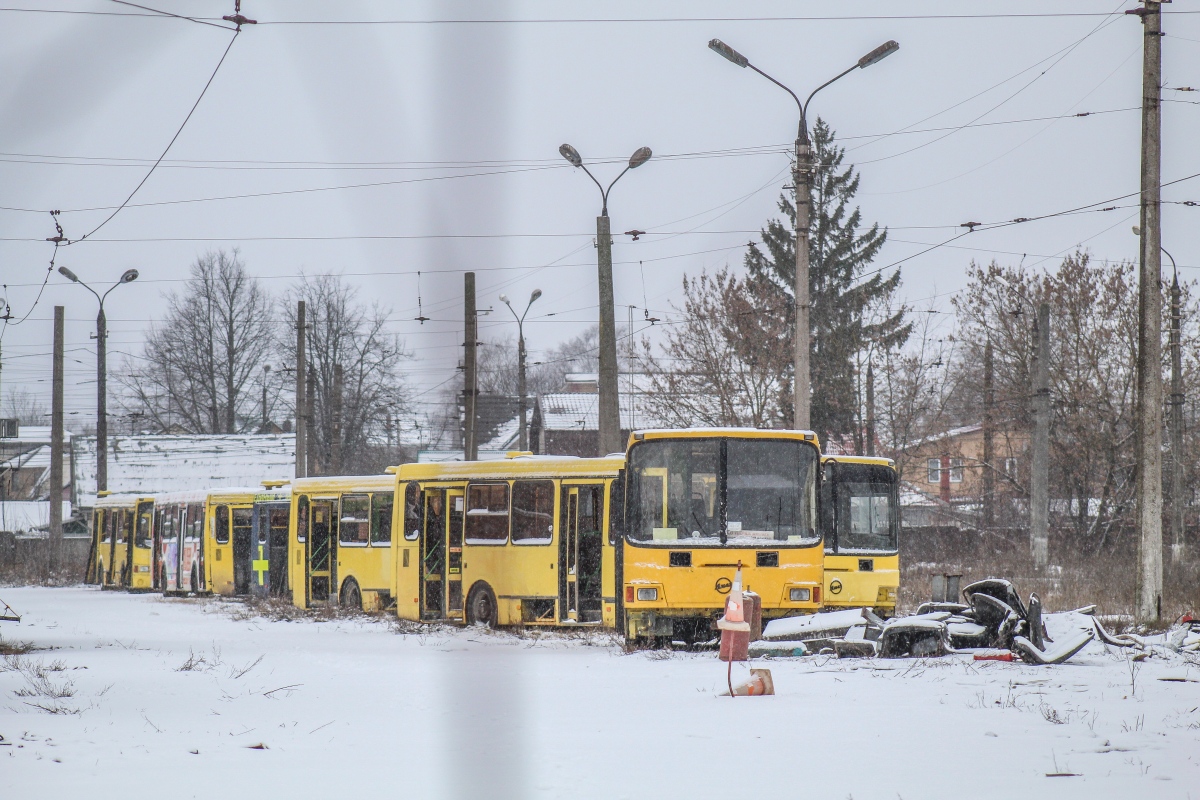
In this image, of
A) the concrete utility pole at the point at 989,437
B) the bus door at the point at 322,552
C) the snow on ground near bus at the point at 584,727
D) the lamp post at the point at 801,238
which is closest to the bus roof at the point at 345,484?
the bus door at the point at 322,552

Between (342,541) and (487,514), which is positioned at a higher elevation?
(487,514)

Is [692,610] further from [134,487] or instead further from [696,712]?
[134,487]

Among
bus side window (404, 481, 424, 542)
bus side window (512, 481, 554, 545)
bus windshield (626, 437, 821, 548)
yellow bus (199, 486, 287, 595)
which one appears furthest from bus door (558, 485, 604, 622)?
yellow bus (199, 486, 287, 595)

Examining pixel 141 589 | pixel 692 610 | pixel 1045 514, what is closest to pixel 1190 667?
pixel 692 610

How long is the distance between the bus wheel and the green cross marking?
212 inches

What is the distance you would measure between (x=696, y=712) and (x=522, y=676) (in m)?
3.38

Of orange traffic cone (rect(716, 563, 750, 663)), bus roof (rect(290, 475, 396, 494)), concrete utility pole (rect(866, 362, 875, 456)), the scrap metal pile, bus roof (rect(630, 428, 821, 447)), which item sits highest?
concrete utility pole (rect(866, 362, 875, 456))

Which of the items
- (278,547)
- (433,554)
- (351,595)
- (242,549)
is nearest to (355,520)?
(351,595)

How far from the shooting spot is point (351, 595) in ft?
83.7

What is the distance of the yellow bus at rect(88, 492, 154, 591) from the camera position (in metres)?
37.8

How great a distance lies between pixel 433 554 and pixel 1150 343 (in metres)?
Result: 11.0

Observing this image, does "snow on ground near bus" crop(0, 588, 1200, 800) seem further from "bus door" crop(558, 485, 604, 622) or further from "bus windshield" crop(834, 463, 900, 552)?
"bus windshield" crop(834, 463, 900, 552)

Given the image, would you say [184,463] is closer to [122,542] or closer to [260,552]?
[122,542]

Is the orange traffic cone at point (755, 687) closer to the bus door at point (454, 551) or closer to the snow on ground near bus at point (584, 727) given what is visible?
the snow on ground near bus at point (584, 727)
